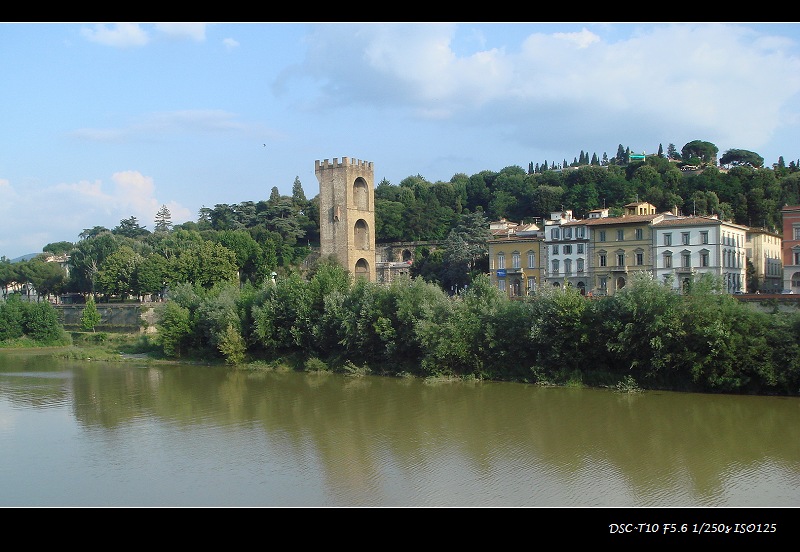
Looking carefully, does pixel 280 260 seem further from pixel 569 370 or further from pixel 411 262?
pixel 569 370

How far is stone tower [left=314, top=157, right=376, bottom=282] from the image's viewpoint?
46.7 m

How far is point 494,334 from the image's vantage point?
Answer: 23078 millimetres

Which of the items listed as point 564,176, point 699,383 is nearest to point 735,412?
point 699,383

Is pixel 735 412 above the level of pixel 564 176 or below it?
below

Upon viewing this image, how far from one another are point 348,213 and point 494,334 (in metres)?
25.2

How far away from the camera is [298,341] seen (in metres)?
27.3

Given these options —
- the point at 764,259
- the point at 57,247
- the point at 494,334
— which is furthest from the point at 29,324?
the point at 57,247

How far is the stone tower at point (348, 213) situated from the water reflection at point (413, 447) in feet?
80.1

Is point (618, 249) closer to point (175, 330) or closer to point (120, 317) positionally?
point (175, 330)

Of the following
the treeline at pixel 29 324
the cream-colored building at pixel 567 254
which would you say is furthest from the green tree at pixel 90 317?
the cream-colored building at pixel 567 254

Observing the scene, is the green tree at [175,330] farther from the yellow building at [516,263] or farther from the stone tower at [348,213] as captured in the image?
the yellow building at [516,263]

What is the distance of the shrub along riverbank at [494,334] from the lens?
1902 cm
